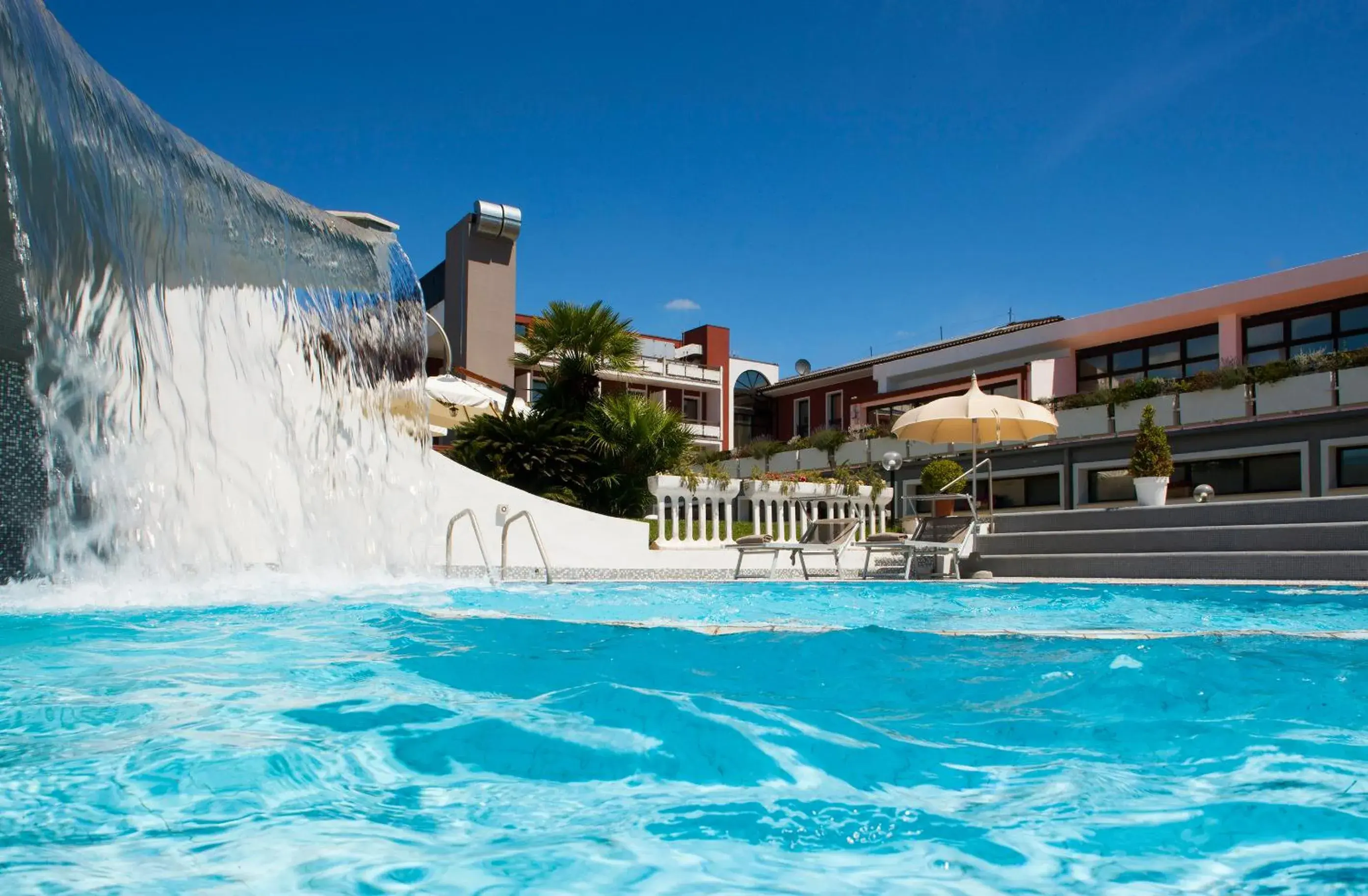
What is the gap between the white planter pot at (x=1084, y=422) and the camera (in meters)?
22.7

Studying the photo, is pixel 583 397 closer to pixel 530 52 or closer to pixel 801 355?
pixel 530 52

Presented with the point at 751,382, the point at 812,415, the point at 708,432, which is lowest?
the point at 708,432

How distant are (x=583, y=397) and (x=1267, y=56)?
17376 mm

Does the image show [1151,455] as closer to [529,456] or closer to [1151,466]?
[1151,466]

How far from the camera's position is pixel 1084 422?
23094 mm

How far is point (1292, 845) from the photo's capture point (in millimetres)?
2551

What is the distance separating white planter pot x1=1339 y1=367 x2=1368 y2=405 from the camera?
1862 cm

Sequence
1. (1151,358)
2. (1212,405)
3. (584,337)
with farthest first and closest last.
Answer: (1151,358) → (584,337) → (1212,405)

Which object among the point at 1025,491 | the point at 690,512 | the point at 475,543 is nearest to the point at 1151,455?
the point at 690,512

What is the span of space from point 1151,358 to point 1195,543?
56.6 feet

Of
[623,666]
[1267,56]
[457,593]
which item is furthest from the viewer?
[1267,56]

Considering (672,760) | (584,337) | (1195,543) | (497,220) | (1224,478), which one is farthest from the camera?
(497,220)

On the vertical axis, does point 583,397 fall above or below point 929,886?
above

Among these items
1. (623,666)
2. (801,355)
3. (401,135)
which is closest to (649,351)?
(801,355)
